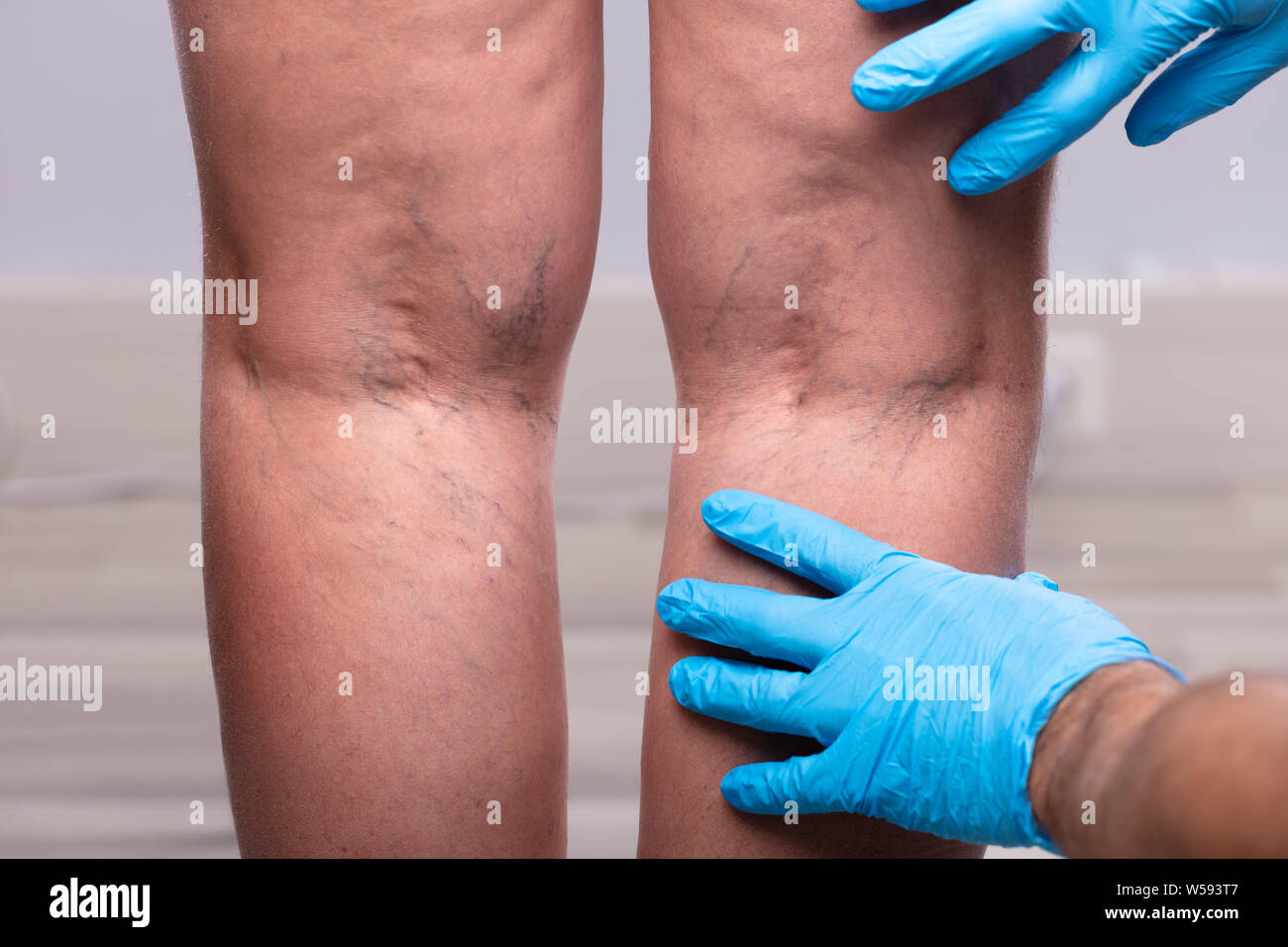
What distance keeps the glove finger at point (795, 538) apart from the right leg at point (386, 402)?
0.12 m

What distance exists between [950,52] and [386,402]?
1.29 ft

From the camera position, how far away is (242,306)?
75 centimetres

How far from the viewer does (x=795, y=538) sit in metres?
0.73

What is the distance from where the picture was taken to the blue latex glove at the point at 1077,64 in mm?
688

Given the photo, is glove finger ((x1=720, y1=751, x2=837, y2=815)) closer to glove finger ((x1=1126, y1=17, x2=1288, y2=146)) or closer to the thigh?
the thigh

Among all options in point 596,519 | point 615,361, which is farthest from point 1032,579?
point 615,361

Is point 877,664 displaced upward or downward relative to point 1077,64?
downward

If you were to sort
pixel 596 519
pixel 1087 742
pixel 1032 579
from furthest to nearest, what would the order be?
pixel 596 519, pixel 1032 579, pixel 1087 742

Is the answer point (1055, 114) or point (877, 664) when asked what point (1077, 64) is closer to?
point (1055, 114)

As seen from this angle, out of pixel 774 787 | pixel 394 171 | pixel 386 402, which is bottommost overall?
pixel 774 787

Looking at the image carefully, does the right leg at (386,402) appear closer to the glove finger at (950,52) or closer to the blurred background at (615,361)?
the glove finger at (950,52)
